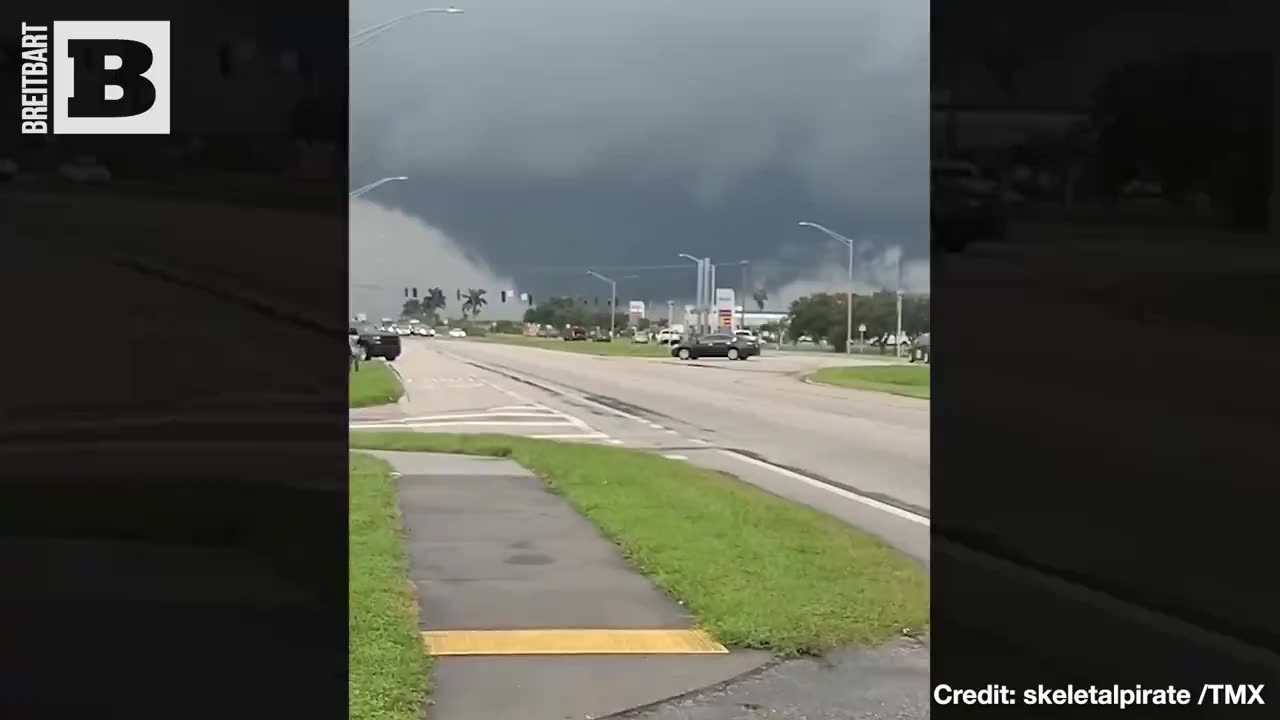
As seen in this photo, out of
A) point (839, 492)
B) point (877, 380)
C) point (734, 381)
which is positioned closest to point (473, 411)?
point (839, 492)

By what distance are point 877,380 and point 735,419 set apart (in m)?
8.73

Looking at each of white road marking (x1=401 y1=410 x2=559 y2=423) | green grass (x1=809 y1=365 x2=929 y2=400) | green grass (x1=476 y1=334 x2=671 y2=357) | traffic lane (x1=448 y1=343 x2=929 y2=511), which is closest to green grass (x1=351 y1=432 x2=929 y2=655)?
traffic lane (x1=448 y1=343 x2=929 y2=511)

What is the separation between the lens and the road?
1030cm

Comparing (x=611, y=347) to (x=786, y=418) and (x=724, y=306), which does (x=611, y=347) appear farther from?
(x=724, y=306)

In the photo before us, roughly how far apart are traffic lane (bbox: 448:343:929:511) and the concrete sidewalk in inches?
147

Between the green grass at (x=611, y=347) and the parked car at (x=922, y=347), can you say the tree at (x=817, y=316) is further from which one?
the green grass at (x=611, y=347)

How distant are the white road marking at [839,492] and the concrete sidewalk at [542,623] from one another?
266 centimetres

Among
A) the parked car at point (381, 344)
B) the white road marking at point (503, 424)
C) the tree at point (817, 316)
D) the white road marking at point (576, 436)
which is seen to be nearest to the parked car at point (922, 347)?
the tree at point (817, 316)

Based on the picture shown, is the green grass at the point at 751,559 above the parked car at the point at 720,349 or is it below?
below
